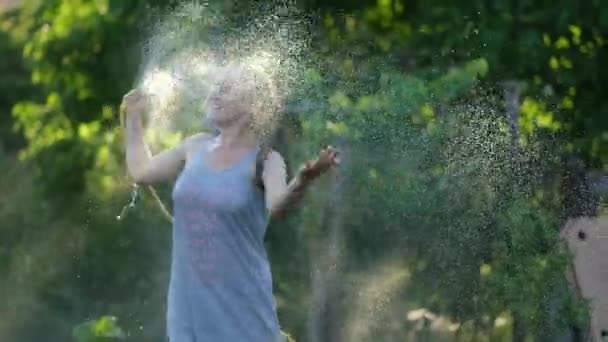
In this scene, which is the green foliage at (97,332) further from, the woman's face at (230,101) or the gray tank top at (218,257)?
the woman's face at (230,101)

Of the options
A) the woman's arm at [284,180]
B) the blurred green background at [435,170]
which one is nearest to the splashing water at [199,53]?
the blurred green background at [435,170]

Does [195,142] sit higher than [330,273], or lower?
higher

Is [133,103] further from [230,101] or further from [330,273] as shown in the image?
[330,273]

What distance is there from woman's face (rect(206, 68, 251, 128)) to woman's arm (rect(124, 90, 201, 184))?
0.31 ft

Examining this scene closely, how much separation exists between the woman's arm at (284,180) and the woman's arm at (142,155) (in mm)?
263

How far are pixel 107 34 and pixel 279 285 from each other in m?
1.65

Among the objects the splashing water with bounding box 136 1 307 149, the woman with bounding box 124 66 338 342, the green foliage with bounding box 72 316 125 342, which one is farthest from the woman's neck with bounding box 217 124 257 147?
the green foliage with bounding box 72 316 125 342

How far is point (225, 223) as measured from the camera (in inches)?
138

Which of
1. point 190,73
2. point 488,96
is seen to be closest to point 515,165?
point 488,96

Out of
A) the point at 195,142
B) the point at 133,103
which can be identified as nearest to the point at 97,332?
the point at 133,103

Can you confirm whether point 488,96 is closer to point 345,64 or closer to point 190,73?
point 345,64

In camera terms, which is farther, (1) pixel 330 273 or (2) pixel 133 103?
(1) pixel 330 273

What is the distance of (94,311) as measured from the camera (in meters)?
7.35

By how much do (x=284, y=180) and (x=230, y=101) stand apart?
0.26 meters
